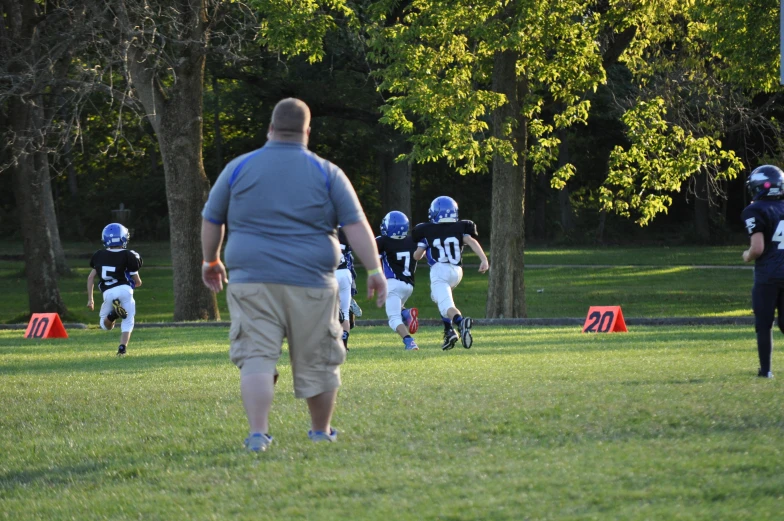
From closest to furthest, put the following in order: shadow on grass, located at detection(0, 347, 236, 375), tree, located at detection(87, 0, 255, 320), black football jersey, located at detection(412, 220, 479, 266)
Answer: shadow on grass, located at detection(0, 347, 236, 375) < black football jersey, located at detection(412, 220, 479, 266) < tree, located at detection(87, 0, 255, 320)

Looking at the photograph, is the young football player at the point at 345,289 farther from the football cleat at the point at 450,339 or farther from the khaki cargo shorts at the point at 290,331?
the khaki cargo shorts at the point at 290,331

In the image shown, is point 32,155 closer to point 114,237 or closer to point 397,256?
point 114,237

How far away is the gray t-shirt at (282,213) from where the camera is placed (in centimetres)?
678

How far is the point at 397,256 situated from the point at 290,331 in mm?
9033

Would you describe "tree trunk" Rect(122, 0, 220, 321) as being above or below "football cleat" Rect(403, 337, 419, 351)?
above

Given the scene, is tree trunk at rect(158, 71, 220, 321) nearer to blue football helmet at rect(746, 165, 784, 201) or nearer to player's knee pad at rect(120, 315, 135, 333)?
player's knee pad at rect(120, 315, 135, 333)

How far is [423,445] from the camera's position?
703 cm

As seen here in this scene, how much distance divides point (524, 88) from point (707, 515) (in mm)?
19319

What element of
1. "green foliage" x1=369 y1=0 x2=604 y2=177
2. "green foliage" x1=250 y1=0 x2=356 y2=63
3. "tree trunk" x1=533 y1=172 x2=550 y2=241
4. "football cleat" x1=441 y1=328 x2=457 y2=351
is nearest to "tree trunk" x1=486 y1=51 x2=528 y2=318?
"green foliage" x1=369 y1=0 x2=604 y2=177

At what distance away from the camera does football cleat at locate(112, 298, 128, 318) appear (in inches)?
653

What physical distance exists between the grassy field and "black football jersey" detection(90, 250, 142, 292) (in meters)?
10.3

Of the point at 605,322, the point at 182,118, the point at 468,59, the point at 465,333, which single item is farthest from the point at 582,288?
the point at 465,333

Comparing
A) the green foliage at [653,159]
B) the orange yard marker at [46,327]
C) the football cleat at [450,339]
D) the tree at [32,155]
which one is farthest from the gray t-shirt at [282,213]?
the tree at [32,155]

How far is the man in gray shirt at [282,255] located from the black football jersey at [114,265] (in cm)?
998
